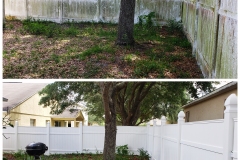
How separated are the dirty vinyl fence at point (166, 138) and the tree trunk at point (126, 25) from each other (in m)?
2.12

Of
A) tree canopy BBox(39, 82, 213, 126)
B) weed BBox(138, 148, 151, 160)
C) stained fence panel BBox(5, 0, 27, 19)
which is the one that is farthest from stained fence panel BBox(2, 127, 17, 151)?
weed BBox(138, 148, 151, 160)

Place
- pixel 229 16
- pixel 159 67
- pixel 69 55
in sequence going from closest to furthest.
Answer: pixel 229 16 → pixel 159 67 → pixel 69 55

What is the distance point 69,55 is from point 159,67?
6.64ft

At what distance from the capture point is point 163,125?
746 cm

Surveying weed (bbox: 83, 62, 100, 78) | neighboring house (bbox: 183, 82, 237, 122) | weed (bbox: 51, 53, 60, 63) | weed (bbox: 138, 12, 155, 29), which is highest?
weed (bbox: 138, 12, 155, 29)

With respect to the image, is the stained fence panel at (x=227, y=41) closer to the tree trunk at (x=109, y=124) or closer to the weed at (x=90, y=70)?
the weed at (x=90, y=70)

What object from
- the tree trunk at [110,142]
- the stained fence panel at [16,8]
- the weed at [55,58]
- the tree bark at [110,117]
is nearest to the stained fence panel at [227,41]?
the weed at [55,58]

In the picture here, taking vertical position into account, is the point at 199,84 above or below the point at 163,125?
above

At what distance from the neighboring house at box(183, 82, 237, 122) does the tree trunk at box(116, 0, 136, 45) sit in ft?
8.19

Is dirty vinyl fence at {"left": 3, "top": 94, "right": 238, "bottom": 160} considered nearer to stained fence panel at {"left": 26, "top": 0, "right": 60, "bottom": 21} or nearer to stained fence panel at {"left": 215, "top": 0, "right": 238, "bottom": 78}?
stained fence panel at {"left": 215, "top": 0, "right": 238, "bottom": 78}

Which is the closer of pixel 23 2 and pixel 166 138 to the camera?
pixel 166 138

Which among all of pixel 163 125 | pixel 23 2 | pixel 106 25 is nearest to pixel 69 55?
pixel 163 125

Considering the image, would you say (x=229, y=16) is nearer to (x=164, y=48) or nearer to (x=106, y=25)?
(x=164, y=48)

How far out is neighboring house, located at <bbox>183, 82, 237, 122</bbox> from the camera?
785 cm
